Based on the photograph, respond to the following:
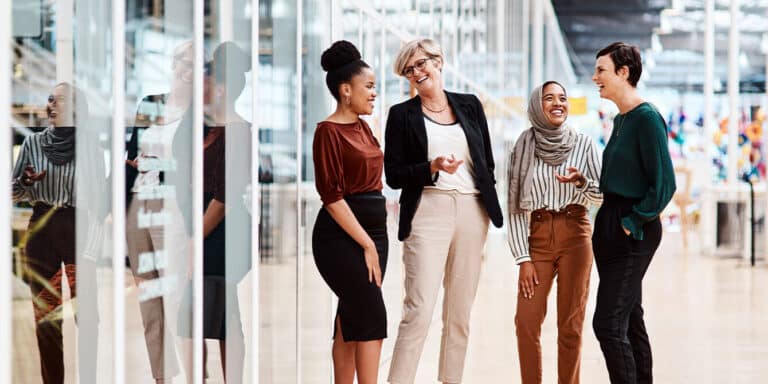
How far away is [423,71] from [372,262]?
87 centimetres

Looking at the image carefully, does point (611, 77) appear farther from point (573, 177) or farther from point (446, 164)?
point (446, 164)

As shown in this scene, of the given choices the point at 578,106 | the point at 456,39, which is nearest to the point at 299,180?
the point at 456,39

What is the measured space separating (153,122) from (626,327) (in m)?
2.21

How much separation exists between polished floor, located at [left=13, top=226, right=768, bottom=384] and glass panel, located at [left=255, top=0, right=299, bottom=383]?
0.01 metres

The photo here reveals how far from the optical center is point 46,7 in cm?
214

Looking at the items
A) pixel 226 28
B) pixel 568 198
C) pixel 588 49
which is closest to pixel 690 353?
pixel 568 198

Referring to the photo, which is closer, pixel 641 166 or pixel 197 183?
pixel 197 183

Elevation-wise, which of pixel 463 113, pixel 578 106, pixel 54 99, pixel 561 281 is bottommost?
pixel 561 281

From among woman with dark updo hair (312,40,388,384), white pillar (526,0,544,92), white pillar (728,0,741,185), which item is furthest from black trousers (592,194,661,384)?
white pillar (526,0,544,92)

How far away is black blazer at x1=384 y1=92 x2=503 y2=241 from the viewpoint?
14.0ft

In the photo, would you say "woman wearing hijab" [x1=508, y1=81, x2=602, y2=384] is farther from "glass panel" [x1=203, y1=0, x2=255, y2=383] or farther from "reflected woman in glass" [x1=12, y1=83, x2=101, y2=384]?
"reflected woman in glass" [x1=12, y1=83, x2=101, y2=384]

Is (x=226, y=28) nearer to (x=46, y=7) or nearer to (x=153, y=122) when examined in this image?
(x=153, y=122)

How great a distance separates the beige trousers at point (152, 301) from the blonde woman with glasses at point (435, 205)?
154 centimetres

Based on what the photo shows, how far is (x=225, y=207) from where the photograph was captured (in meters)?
3.36
